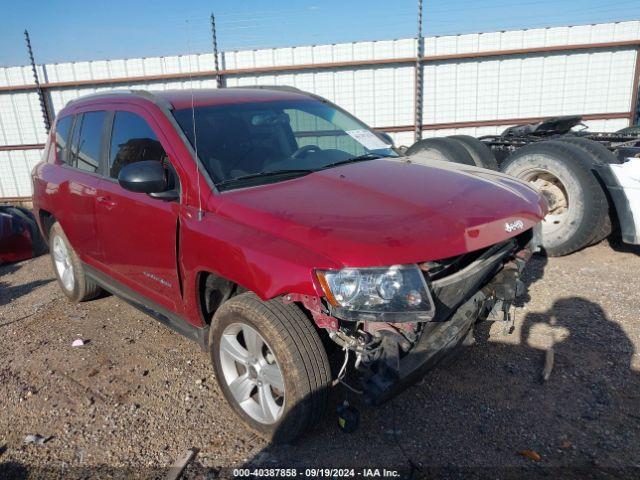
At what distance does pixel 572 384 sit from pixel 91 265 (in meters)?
3.87

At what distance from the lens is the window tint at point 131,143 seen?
317cm

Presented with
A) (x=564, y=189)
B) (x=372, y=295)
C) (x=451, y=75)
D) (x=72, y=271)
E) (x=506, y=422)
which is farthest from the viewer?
(x=451, y=75)

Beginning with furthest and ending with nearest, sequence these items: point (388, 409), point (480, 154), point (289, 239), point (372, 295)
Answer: point (480, 154) < point (388, 409) < point (289, 239) < point (372, 295)

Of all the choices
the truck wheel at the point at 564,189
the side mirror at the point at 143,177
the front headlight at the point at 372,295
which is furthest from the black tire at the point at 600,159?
the side mirror at the point at 143,177

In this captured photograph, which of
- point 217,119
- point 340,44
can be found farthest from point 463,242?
point 340,44

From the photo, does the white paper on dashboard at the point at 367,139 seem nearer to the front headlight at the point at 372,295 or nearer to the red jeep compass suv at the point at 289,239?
the red jeep compass suv at the point at 289,239

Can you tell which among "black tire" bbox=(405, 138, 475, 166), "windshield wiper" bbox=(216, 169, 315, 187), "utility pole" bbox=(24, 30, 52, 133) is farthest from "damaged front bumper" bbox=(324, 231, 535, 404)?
"utility pole" bbox=(24, 30, 52, 133)

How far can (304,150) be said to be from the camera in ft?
10.9

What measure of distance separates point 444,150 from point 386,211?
153 inches

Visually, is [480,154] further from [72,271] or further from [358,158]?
[72,271]

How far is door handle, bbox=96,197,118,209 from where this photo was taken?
3422 millimetres

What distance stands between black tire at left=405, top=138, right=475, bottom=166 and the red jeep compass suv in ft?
7.18

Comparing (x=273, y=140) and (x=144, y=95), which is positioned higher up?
(x=144, y=95)

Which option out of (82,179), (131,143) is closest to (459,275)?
(131,143)
